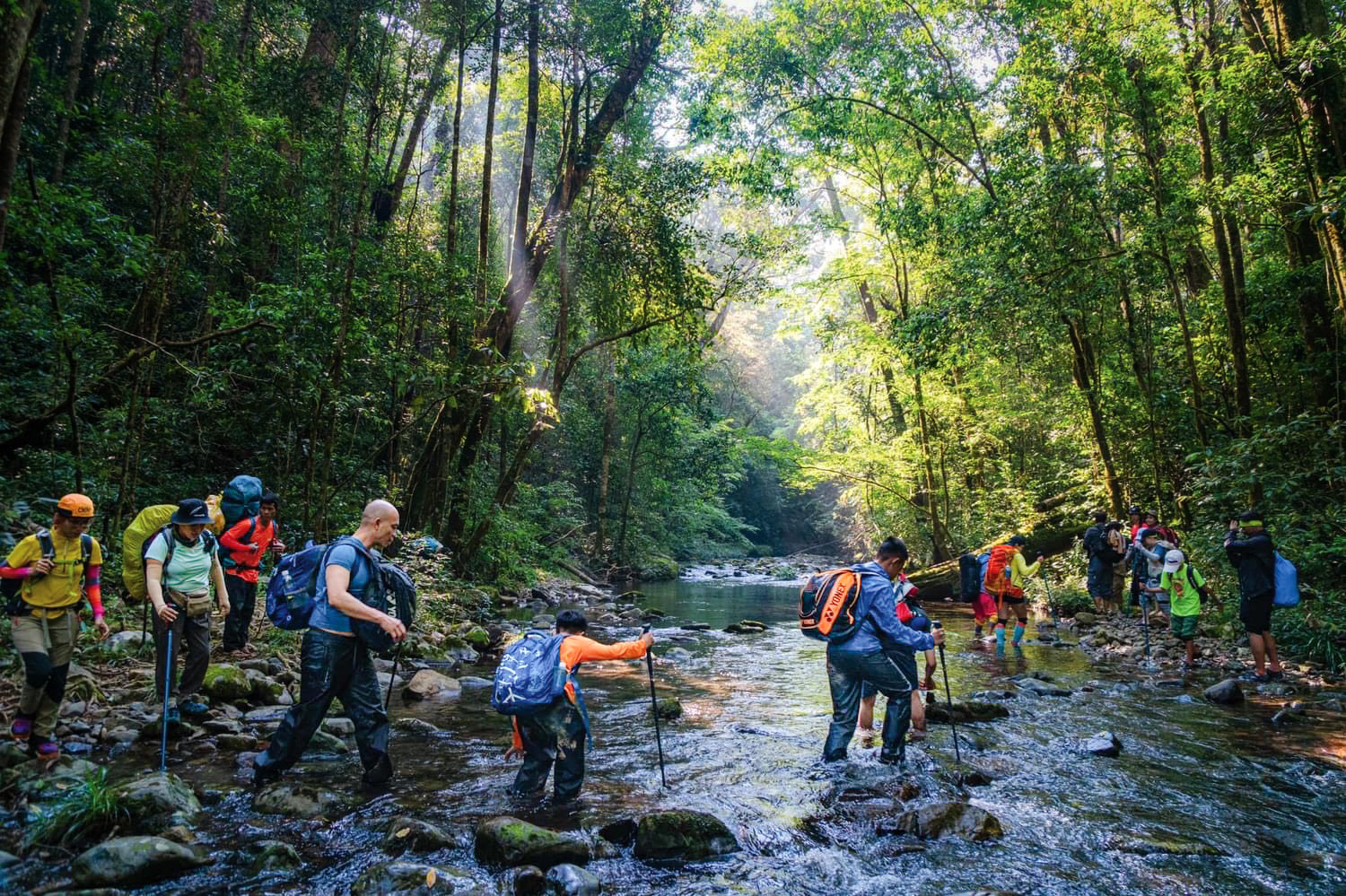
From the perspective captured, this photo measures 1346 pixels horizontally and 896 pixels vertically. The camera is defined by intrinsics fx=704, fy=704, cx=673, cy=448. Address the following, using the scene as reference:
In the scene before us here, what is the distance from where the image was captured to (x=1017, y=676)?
10.2m

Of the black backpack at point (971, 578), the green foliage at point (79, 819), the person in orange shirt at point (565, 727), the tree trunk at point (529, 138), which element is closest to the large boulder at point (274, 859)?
the green foliage at point (79, 819)

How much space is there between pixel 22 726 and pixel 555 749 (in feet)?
13.2

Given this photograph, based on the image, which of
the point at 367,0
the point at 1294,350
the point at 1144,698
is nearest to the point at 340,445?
the point at 367,0

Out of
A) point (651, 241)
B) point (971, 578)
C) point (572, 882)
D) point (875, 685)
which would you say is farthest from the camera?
point (651, 241)

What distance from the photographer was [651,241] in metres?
17.3

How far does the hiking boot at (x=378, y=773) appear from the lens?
17.4ft

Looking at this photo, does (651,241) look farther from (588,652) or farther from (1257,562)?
(588,652)

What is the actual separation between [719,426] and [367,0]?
21313mm

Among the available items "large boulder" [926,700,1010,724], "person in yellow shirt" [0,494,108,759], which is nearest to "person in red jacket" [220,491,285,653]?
"person in yellow shirt" [0,494,108,759]

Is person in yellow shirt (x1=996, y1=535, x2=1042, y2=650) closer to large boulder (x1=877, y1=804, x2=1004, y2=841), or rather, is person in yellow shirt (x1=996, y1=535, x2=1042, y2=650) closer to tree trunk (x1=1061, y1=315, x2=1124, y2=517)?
tree trunk (x1=1061, y1=315, x2=1124, y2=517)

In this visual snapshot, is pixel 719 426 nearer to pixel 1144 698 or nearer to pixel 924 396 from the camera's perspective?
pixel 924 396

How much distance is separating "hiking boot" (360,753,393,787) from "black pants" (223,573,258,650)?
16.0 ft

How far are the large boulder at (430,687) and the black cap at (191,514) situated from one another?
3482mm

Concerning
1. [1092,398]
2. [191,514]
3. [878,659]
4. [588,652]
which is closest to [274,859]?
[588,652]
